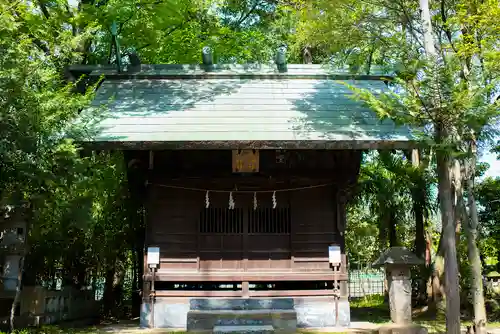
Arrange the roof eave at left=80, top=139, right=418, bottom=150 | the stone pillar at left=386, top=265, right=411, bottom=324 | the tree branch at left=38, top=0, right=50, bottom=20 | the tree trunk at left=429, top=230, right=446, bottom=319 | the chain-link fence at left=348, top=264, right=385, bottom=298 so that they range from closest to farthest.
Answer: the stone pillar at left=386, top=265, right=411, bottom=324, the roof eave at left=80, top=139, right=418, bottom=150, the tree branch at left=38, top=0, right=50, bottom=20, the tree trunk at left=429, top=230, right=446, bottom=319, the chain-link fence at left=348, top=264, right=385, bottom=298

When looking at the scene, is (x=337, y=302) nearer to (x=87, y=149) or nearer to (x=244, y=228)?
(x=244, y=228)

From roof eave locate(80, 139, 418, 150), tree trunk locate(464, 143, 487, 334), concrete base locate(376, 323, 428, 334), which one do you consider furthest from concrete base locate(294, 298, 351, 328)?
roof eave locate(80, 139, 418, 150)

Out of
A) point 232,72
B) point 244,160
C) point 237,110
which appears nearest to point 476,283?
point 244,160

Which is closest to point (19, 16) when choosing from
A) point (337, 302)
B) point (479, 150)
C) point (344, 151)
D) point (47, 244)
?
point (47, 244)

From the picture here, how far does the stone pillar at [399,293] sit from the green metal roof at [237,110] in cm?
262

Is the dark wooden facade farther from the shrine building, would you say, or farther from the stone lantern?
the stone lantern

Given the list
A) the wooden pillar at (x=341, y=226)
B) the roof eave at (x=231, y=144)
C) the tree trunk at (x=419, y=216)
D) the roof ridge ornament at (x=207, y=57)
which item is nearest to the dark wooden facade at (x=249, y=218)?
the wooden pillar at (x=341, y=226)

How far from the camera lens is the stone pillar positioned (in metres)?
9.26

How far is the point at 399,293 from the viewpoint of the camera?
370 inches

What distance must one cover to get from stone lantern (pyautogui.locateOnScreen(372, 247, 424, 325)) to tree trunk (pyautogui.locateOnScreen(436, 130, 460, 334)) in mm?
1430

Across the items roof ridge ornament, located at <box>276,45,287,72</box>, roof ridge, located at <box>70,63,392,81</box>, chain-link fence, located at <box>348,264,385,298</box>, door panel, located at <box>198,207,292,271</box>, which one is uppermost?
roof ridge ornament, located at <box>276,45,287,72</box>

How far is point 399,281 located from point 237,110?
17.9 feet

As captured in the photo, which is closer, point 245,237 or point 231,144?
point 231,144

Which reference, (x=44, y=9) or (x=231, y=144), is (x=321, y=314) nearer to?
(x=231, y=144)
